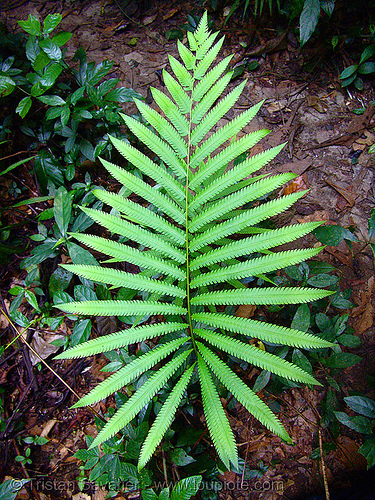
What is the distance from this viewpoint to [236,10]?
261 centimetres

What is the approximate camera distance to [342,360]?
1.58m

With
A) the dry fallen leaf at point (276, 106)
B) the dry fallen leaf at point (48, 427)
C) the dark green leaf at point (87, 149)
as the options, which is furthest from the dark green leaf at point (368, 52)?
the dry fallen leaf at point (48, 427)

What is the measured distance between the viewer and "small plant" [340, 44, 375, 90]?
2.23 m

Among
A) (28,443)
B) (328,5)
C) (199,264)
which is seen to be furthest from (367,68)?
(28,443)

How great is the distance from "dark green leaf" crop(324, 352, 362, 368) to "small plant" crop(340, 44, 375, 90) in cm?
212

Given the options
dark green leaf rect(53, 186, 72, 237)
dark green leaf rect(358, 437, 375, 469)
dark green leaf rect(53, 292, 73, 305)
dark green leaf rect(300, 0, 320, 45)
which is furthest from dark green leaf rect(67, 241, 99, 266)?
dark green leaf rect(300, 0, 320, 45)

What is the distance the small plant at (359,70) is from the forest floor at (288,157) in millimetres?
79

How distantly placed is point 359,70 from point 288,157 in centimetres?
91

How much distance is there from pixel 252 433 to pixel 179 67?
207cm

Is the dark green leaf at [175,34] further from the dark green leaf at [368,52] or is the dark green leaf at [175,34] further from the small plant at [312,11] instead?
the dark green leaf at [368,52]

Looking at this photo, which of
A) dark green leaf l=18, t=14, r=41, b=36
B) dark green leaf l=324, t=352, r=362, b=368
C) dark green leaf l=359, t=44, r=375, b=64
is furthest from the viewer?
dark green leaf l=359, t=44, r=375, b=64

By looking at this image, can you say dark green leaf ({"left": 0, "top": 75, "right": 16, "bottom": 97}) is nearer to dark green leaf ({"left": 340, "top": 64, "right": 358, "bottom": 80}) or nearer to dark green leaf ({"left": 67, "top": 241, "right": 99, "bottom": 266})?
dark green leaf ({"left": 67, "top": 241, "right": 99, "bottom": 266})

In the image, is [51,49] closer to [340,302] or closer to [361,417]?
[340,302]

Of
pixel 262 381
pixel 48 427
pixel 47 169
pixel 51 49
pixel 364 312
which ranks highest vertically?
pixel 51 49
